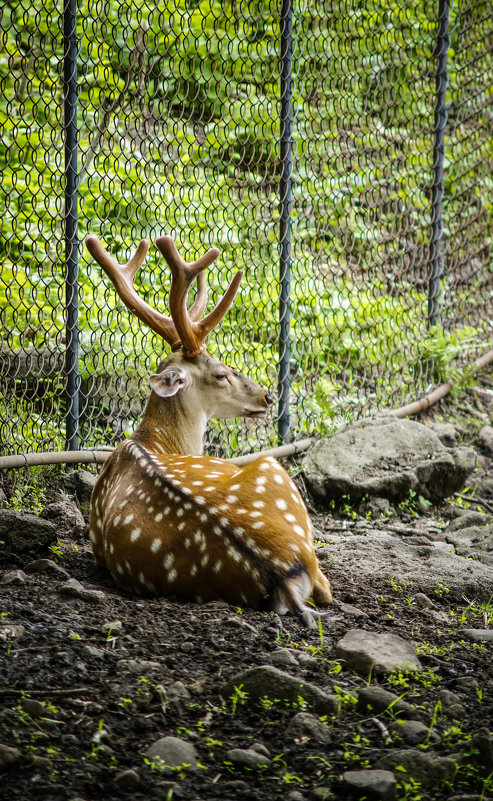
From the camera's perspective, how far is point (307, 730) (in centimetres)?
264

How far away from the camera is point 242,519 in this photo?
12.1 feet

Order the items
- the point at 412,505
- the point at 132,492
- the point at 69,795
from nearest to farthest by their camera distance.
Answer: the point at 69,795 → the point at 132,492 → the point at 412,505

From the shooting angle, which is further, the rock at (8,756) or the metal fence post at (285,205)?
the metal fence post at (285,205)

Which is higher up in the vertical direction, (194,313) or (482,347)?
(194,313)

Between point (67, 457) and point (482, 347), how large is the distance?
15.2 ft

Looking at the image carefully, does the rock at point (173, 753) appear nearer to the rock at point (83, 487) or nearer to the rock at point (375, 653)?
the rock at point (375, 653)

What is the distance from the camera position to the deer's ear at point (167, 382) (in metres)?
4.72

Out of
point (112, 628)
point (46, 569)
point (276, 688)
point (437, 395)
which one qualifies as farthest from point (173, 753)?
point (437, 395)

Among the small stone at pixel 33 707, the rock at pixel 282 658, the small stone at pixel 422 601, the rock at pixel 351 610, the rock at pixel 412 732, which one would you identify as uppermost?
the small stone at pixel 33 707

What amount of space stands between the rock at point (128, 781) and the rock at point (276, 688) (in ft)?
1.94

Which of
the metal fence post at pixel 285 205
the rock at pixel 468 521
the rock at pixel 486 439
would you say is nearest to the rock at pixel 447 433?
the rock at pixel 486 439

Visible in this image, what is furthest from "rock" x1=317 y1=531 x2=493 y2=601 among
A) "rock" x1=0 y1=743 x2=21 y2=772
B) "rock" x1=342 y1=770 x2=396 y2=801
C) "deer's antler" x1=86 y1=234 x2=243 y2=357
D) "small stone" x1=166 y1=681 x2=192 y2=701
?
"rock" x1=0 y1=743 x2=21 y2=772

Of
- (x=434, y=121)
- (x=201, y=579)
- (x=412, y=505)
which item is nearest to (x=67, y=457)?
(x=201, y=579)

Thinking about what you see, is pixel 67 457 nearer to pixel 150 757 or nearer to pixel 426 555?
pixel 426 555
